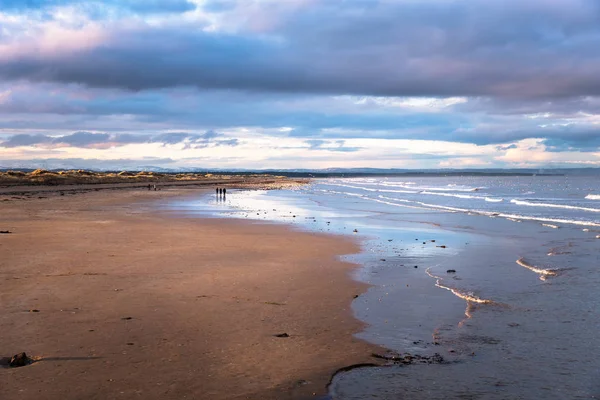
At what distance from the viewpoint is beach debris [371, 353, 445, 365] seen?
7672 mm

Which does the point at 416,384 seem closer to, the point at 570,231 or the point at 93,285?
the point at 93,285

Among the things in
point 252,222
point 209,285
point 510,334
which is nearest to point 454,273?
point 510,334

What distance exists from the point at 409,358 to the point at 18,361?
553 centimetres

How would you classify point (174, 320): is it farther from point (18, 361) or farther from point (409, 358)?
point (409, 358)

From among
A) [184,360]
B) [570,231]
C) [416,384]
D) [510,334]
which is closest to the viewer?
[416,384]

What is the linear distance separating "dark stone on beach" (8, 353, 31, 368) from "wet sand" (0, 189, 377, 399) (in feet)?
0.49

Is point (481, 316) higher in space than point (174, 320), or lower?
lower

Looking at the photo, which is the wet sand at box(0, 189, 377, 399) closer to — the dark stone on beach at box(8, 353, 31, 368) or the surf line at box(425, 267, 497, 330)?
the dark stone on beach at box(8, 353, 31, 368)

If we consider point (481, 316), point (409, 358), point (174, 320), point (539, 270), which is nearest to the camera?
point (409, 358)

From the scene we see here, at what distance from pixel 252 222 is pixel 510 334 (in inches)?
832

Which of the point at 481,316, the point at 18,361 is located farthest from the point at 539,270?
the point at 18,361

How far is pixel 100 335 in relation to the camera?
27.8 feet

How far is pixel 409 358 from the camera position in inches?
308

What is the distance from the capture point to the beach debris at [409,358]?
7672 millimetres
